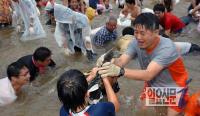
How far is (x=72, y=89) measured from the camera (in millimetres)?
2322

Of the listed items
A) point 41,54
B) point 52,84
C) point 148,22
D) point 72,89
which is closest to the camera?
point 72,89

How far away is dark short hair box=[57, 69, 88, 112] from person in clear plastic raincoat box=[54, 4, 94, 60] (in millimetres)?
3785

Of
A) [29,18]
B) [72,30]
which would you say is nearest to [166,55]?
[72,30]

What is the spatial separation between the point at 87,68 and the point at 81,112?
377 centimetres

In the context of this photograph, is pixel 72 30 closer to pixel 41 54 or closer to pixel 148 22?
pixel 41 54

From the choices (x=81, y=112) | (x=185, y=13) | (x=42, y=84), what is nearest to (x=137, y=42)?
(x=81, y=112)

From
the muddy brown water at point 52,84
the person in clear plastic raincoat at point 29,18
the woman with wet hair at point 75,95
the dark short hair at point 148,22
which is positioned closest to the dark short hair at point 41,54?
the muddy brown water at point 52,84

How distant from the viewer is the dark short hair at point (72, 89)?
233 centimetres

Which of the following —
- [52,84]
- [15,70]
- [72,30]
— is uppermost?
[72,30]

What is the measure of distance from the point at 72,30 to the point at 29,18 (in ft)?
5.35

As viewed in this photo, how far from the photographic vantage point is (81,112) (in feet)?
7.96

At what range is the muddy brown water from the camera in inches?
194

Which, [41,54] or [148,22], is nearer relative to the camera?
[148,22]

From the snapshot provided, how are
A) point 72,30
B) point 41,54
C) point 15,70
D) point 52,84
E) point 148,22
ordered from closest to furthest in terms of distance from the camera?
1. point 148,22
2. point 15,70
3. point 41,54
4. point 52,84
5. point 72,30
